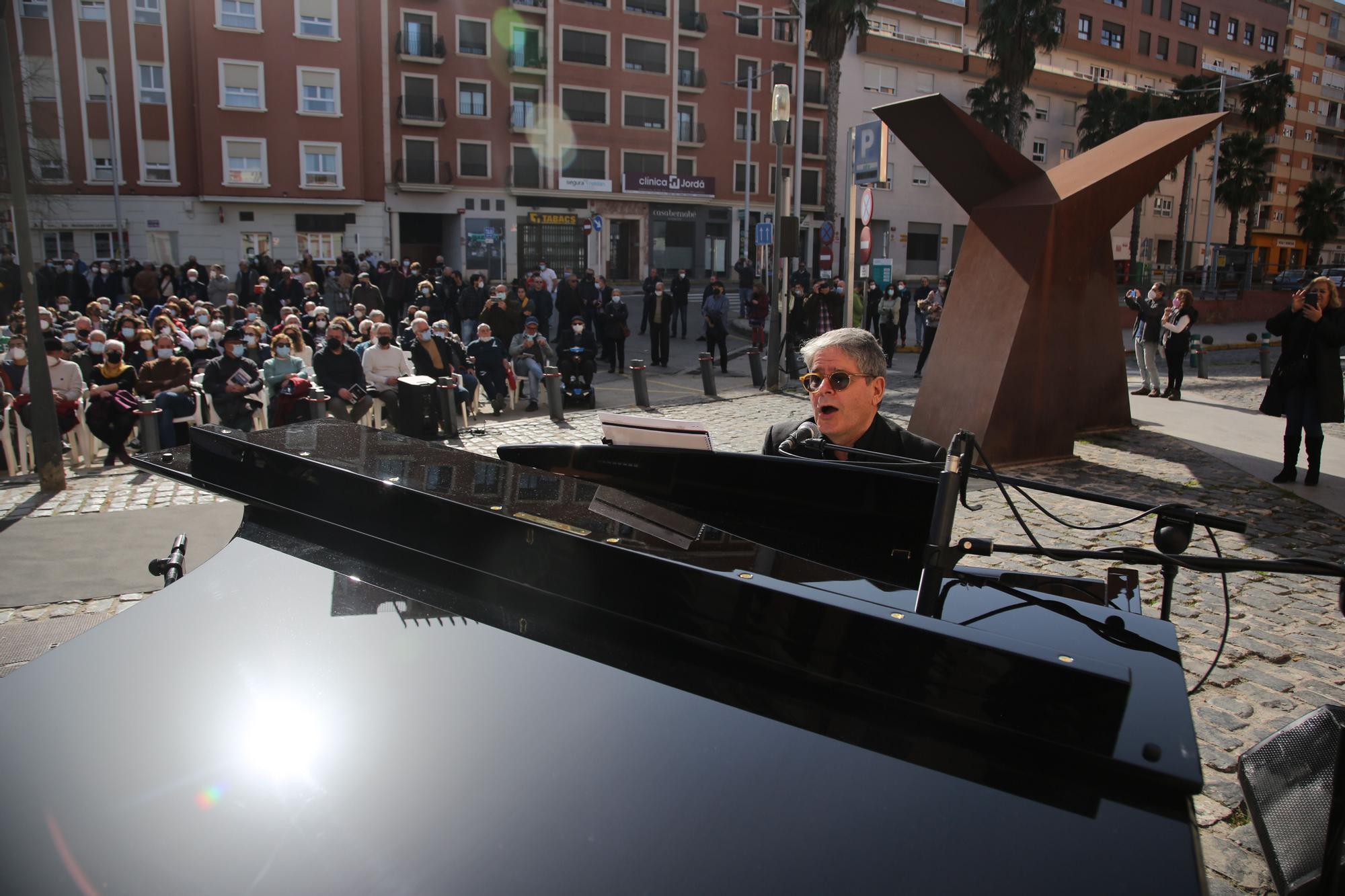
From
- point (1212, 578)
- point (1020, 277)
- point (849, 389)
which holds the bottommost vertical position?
point (1212, 578)

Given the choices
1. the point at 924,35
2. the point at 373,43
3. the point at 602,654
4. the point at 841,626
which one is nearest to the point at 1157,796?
the point at 841,626

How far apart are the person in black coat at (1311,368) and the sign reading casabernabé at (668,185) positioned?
4029cm

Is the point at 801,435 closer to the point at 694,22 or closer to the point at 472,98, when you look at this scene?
the point at 472,98

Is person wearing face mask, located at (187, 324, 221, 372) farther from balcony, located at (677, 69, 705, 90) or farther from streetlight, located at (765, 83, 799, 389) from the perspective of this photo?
balcony, located at (677, 69, 705, 90)

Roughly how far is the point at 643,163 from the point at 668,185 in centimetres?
191

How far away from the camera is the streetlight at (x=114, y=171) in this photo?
3659 centimetres

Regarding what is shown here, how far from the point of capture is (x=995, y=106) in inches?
1816

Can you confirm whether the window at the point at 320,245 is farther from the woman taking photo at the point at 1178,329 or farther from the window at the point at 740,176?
the woman taking photo at the point at 1178,329

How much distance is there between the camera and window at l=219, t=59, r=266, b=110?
3812 centimetres

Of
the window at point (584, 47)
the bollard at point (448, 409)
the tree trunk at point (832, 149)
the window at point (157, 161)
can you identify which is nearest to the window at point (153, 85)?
the window at point (157, 161)

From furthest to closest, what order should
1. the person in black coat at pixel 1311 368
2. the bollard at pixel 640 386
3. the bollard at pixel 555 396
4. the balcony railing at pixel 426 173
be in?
the balcony railing at pixel 426 173, the bollard at pixel 640 386, the bollard at pixel 555 396, the person in black coat at pixel 1311 368

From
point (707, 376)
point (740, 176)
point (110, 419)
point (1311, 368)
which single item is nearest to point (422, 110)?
point (740, 176)

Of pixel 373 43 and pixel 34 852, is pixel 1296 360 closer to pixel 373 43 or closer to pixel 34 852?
pixel 34 852

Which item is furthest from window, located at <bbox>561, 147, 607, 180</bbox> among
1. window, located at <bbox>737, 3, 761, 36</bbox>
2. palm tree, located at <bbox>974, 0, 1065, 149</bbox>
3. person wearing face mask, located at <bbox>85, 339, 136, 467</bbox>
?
person wearing face mask, located at <bbox>85, 339, 136, 467</bbox>
